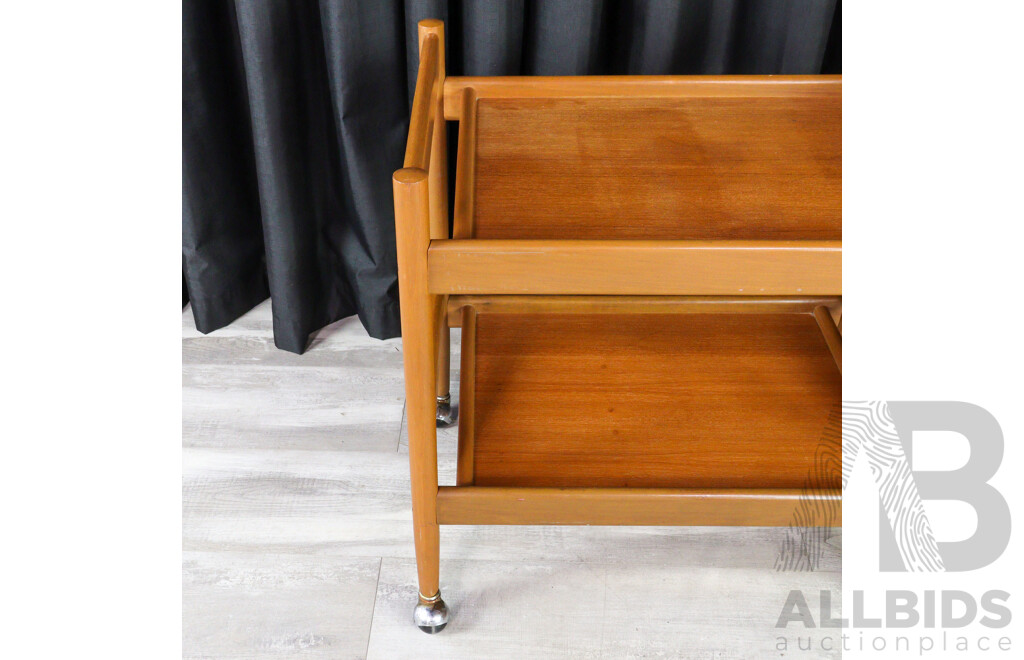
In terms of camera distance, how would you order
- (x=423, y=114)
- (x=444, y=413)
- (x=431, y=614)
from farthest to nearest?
(x=444, y=413) < (x=431, y=614) < (x=423, y=114)

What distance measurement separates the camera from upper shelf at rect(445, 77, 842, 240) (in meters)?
0.83

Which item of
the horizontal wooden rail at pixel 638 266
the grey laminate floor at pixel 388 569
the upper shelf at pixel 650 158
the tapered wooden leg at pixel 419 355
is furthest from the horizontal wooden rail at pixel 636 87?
the grey laminate floor at pixel 388 569

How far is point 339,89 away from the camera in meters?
1.19

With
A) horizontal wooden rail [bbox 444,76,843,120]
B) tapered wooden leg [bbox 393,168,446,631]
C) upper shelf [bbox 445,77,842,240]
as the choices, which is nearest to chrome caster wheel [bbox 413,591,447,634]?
tapered wooden leg [bbox 393,168,446,631]

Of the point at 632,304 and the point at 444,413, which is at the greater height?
the point at 632,304

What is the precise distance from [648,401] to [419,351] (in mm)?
332

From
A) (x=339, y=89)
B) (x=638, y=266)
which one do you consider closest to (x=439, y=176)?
(x=339, y=89)

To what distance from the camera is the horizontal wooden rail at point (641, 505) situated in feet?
2.80

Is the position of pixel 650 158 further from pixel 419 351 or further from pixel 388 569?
pixel 388 569

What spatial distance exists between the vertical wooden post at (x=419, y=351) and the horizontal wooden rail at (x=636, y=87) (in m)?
0.34

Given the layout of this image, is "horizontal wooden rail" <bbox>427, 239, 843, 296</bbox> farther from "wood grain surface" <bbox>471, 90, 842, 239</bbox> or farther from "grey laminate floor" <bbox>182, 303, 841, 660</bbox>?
"grey laminate floor" <bbox>182, 303, 841, 660</bbox>

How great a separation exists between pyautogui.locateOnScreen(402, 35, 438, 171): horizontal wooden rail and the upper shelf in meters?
0.08
